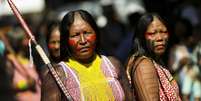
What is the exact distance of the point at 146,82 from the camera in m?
6.57

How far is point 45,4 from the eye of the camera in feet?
68.3

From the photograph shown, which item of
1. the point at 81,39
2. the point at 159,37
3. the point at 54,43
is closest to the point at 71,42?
the point at 81,39

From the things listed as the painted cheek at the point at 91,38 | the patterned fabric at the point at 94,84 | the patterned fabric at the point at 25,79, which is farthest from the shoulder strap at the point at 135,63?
the patterned fabric at the point at 25,79

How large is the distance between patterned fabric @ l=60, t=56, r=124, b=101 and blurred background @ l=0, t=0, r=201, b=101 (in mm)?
1000

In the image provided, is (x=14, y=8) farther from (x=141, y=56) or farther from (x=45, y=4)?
(x=45, y=4)

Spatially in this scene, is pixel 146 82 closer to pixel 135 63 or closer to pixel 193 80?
pixel 135 63

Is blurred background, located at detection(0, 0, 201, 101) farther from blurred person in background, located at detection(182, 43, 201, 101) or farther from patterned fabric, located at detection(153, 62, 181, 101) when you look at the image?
patterned fabric, located at detection(153, 62, 181, 101)

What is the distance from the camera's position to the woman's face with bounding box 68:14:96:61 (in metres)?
6.41

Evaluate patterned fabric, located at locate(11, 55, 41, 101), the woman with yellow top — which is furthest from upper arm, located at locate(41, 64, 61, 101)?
patterned fabric, located at locate(11, 55, 41, 101)

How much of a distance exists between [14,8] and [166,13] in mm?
9803

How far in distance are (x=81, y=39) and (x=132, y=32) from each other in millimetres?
6619

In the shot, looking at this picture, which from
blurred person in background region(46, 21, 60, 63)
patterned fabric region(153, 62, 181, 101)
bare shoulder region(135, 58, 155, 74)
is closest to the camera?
bare shoulder region(135, 58, 155, 74)

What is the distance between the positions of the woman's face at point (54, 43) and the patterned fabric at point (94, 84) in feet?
5.82

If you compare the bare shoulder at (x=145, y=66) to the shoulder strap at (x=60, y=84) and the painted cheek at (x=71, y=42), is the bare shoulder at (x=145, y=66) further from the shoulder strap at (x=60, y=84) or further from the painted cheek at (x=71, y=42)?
the shoulder strap at (x=60, y=84)
